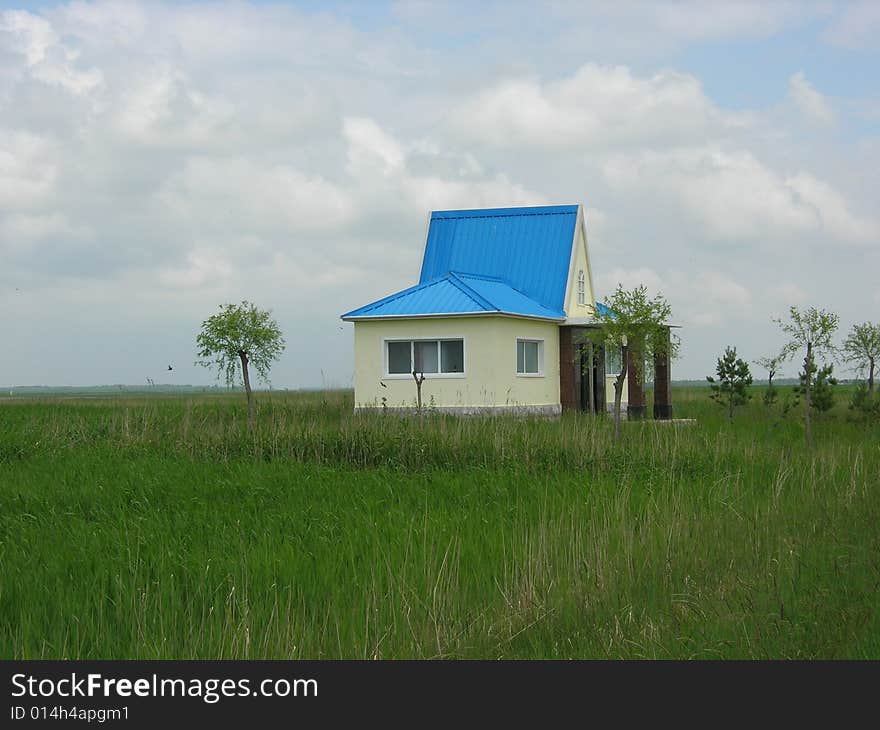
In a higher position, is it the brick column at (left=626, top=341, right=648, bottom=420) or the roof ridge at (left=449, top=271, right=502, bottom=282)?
the roof ridge at (left=449, top=271, right=502, bottom=282)

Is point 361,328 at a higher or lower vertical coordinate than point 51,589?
higher

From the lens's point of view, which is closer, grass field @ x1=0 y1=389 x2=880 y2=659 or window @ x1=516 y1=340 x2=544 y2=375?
grass field @ x1=0 y1=389 x2=880 y2=659

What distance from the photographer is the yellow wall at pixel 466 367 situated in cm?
2630

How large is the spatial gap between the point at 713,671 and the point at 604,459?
8.90 metres

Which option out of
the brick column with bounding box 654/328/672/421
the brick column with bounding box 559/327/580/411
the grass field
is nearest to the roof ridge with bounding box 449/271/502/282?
the brick column with bounding box 559/327/580/411

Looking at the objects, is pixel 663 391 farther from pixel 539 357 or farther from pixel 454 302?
pixel 454 302

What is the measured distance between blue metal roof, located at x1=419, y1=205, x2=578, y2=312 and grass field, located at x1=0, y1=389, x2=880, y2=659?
15.1 meters

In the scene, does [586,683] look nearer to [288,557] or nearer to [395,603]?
[395,603]

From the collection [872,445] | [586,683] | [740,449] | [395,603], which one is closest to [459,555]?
[395,603]

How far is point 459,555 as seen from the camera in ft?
26.5

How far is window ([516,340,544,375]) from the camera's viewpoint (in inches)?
1089

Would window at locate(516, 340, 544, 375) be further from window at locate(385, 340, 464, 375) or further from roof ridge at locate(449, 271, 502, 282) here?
roof ridge at locate(449, 271, 502, 282)

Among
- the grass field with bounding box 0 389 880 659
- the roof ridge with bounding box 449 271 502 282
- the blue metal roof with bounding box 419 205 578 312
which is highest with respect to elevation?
the blue metal roof with bounding box 419 205 578 312

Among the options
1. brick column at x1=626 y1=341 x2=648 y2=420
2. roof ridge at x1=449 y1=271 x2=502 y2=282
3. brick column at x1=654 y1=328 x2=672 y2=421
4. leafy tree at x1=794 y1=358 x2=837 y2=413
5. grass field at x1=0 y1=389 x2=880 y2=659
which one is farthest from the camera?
brick column at x1=654 y1=328 x2=672 y2=421
